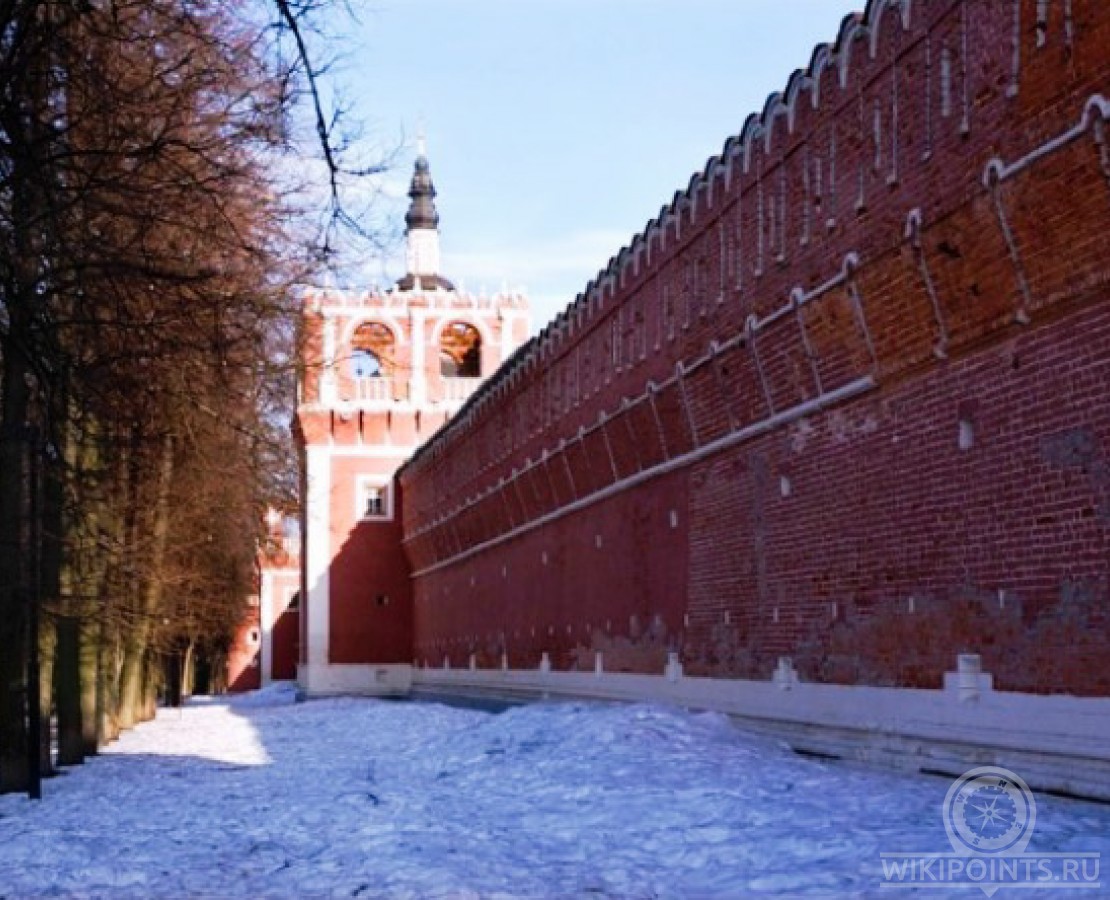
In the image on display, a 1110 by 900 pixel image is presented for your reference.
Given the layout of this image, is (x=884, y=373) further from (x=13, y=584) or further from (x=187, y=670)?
(x=187, y=670)

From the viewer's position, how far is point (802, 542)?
53.7 feet

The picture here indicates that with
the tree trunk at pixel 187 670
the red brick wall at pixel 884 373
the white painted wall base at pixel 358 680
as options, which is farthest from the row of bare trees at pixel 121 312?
the tree trunk at pixel 187 670

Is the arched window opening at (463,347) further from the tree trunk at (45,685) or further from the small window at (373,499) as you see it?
the tree trunk at (45,685)

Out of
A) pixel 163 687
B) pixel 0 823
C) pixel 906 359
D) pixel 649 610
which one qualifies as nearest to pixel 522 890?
pixel 0 823

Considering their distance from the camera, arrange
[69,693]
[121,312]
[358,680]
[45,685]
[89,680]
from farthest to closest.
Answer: [358,680], [89,680], [69,693], [45,685], [121,312]

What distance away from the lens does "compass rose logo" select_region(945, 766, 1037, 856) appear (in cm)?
902

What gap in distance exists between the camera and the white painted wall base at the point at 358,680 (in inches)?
1897

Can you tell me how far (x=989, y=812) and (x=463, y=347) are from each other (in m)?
42.8

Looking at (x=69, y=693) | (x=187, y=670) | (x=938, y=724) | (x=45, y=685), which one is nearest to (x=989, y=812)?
(x=938, y=724)

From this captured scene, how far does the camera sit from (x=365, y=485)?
4900cm

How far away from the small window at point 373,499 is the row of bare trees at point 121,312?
2157cm

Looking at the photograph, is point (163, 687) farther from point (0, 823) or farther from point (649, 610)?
point (0, 823)

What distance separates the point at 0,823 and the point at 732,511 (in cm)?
879

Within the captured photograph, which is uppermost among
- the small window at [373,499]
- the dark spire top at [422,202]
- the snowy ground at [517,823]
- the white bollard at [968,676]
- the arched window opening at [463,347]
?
the dark spire top at [422,202]
